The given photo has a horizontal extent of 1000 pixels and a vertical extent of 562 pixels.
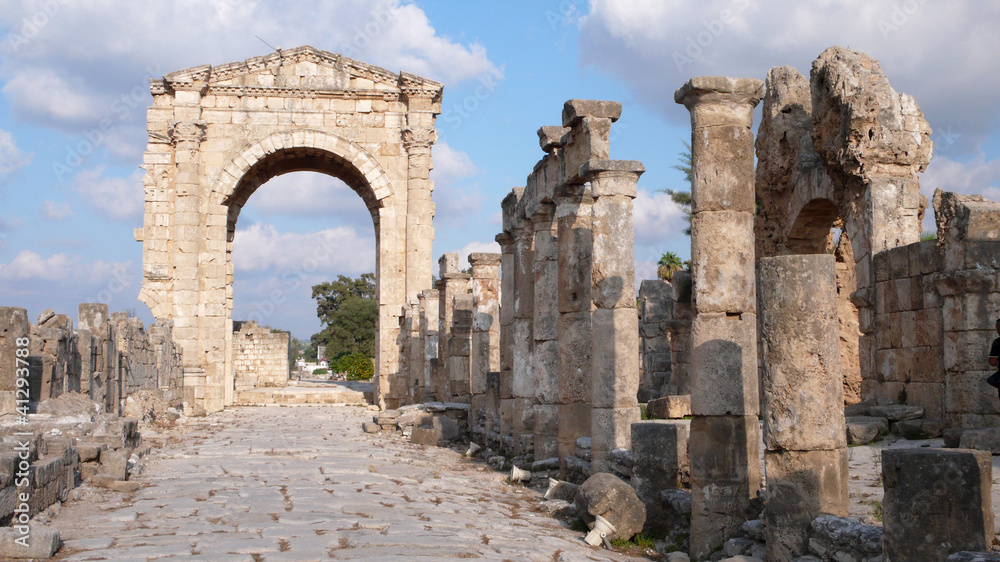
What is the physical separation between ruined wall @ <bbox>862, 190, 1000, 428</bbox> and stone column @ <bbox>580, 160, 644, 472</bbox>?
3717 millimetres

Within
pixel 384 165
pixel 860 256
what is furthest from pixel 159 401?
pixel 860 256

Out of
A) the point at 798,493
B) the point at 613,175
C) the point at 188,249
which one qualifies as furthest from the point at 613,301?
the point at 188,249

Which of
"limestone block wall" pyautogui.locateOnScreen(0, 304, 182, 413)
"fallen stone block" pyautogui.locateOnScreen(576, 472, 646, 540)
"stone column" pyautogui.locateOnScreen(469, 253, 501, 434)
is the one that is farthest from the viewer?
"stone column" pyautogui.locateOnScreen(469, 253, 501, 434)

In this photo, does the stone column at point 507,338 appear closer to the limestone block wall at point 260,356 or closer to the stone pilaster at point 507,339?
the stone pilaster at point 507,339

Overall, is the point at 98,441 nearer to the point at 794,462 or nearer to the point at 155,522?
the point at 155,522

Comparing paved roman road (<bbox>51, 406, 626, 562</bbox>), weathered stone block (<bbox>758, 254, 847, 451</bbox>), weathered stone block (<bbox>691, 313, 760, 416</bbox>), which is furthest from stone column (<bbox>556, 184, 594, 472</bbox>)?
weathered stone block (<bbox>758, 254, 847, 451</bbox>)

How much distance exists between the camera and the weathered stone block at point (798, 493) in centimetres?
548

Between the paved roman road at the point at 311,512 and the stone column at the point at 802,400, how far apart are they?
134cm

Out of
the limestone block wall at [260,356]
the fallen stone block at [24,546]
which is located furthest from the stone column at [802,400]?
the limestone block wall at [260,356]

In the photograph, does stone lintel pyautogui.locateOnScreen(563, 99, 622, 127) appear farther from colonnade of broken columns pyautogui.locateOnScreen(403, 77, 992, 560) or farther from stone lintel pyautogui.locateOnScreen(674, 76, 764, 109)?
stone lintel pyautogui.locateOnScreen(674, 76, 764, 109)

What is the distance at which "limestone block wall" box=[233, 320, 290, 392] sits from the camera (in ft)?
117

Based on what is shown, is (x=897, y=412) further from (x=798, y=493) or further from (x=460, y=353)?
(x=460, y=353)

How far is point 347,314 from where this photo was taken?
64.8m

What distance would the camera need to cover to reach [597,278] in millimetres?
8867
